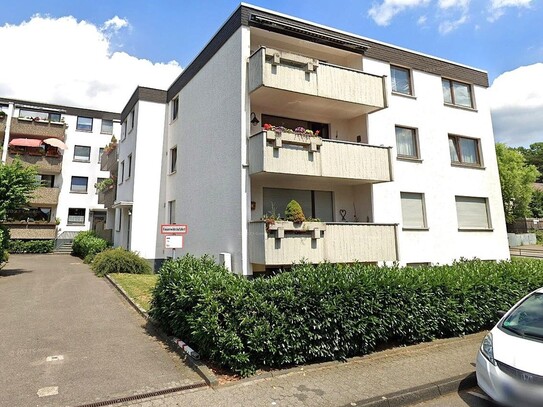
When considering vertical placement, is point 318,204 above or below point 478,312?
above

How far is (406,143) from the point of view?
15.5 meters

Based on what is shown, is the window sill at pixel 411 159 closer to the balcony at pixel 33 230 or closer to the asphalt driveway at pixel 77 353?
the asphalt driveway at pixel 77 353

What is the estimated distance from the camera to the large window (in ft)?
41.8

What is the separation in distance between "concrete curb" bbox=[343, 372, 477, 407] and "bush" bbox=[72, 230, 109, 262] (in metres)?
20.8

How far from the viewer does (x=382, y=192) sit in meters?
14.1

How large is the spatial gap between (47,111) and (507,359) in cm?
3871

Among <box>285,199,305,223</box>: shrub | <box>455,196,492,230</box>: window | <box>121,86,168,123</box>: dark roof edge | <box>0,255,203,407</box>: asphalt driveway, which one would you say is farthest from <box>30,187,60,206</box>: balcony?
<box>455,196,492,230</box>: window

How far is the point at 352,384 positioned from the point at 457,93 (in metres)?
16.6

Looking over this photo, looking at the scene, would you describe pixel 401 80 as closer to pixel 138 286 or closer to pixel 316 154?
pixel 316 154

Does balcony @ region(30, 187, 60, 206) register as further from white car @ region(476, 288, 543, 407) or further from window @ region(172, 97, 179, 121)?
white car @ region(476, 288, 543, 407)

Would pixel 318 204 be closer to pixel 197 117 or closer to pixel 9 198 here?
pixel 197 117

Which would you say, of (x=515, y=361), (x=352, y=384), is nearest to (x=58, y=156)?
(x=352, y=384)

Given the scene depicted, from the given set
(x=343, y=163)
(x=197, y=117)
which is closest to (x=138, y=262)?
(x=197, y=117)

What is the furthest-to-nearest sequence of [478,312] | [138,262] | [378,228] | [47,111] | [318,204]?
[47,111] < [138,262] < [318,204] < [378,228] < [478,312]
